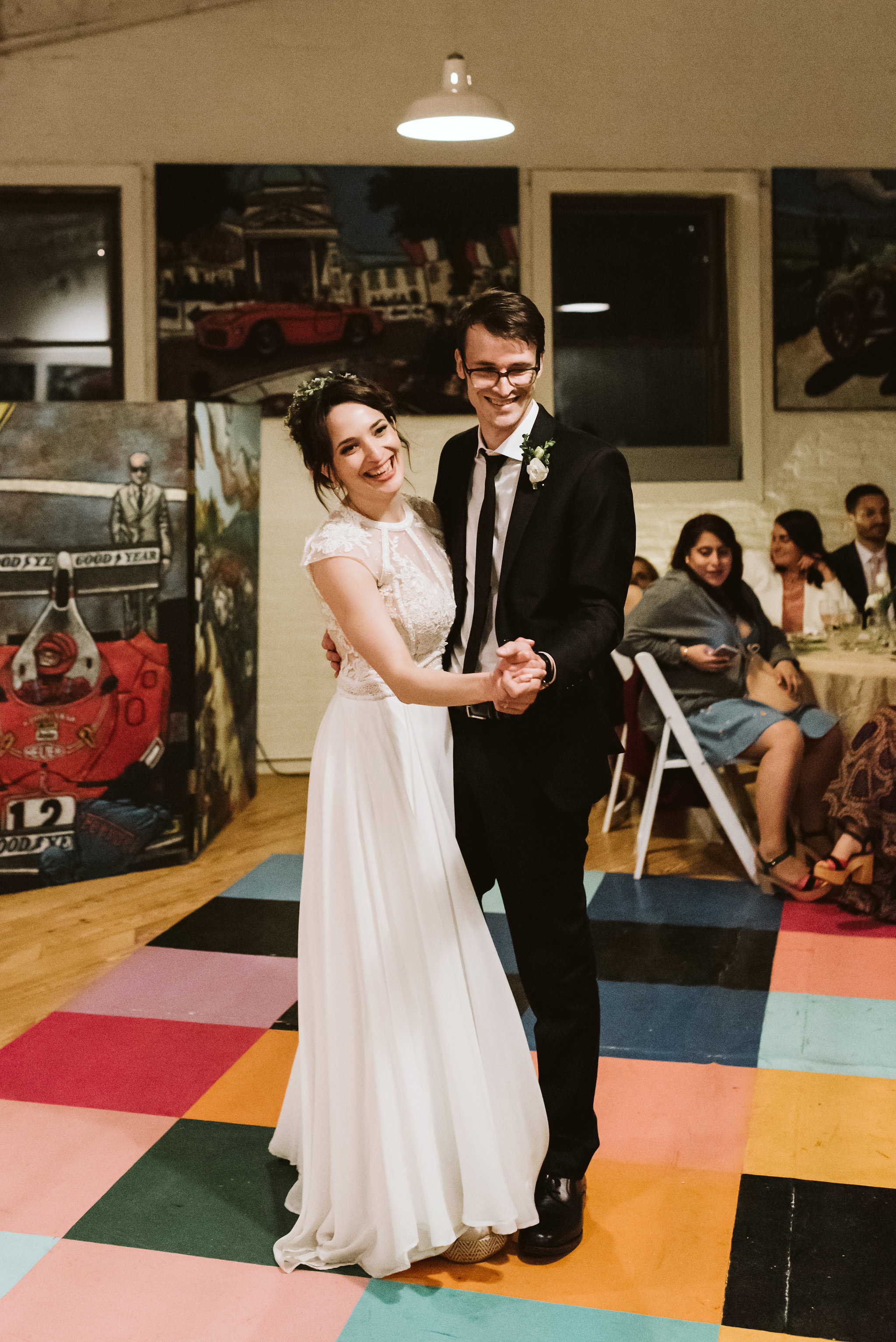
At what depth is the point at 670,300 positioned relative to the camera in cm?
642

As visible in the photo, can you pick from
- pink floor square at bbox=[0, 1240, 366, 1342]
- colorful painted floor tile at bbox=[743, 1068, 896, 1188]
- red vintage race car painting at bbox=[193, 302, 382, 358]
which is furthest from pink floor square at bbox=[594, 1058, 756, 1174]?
red vintage race car painting at bbox=[193, 302, 382, 358]

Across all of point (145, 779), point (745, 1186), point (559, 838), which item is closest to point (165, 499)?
point (145, 779)

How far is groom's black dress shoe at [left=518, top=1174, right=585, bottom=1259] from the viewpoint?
223cm

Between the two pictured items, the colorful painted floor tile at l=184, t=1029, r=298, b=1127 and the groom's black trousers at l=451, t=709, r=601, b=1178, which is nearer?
the groom's black trousers at l=451, t=709, r=601, b=1178

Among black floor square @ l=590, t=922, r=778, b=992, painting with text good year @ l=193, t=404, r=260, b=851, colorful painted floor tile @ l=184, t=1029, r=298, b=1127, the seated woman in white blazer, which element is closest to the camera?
colorful painted floor tile @ l=184, t=1029, r=298, b=1127

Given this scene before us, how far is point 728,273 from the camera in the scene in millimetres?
6336

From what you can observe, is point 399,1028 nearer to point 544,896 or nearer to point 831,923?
point 544,896

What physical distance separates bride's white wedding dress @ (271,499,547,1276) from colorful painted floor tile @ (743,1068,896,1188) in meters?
0.64

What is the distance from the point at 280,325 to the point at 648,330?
1.88 metres

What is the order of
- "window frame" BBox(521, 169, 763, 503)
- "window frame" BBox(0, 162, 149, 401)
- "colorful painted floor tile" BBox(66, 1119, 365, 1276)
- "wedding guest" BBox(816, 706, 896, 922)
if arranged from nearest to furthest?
"colorful painted floor tile" BBox(66, 1119, 365, 1276) → "wedding guest" BBox(816, 706, 896, 922) → "window frame" BBox(0, 162, 149, 401) → "window frame" BBox(521, 169, 763, 503)

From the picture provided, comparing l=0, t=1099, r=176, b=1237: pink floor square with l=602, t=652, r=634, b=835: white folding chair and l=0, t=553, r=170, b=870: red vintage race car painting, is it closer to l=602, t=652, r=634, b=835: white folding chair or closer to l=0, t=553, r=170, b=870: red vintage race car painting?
l=0, t=553, r=170, b=870: red vintage race car painting

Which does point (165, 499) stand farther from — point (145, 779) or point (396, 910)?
point (396, 910)

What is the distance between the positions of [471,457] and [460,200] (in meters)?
4.29

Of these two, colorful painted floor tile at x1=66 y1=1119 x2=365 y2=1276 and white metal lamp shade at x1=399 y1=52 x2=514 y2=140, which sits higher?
white metal lamp shade at x1=399 y1=52 x2=514 y2=140
